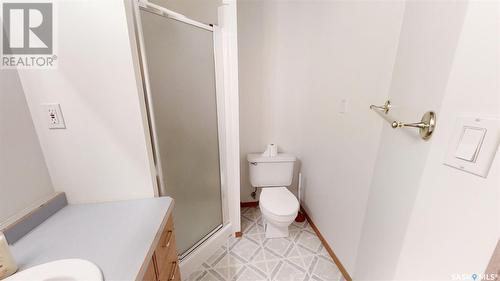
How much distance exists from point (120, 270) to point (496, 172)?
1027 millimetres

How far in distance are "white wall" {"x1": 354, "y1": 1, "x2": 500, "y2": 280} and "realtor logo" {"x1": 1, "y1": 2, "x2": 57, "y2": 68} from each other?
1.39 metres

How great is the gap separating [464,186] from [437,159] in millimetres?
108

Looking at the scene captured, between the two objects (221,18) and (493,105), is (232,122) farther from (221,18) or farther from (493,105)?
(493,105)

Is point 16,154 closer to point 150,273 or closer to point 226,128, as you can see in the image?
point 150,273

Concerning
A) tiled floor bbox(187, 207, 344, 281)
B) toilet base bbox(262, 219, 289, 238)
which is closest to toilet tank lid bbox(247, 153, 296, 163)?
toilet base bbox(262, 219, 289, 238)

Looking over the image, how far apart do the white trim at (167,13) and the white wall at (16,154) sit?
0.61 meters

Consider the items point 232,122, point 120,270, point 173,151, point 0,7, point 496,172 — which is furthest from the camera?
point 232,122

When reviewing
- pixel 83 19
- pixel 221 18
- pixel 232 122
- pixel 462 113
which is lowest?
pixel 232 122

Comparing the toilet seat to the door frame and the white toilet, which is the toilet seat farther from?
the door frame

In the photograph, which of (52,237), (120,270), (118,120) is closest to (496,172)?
(120,270)

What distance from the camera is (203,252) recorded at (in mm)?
1507

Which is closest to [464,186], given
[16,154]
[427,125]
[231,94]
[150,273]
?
[427,125]

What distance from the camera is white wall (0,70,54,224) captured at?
0.71m

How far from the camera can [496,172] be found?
456 millimetres
